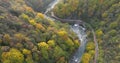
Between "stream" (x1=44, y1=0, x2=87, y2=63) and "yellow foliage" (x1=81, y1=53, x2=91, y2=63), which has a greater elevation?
"stream" (x1=44, y1=0, x2=87, y2=63)

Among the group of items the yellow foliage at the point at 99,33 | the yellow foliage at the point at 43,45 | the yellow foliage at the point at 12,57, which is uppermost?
the yellow foliage at the point at 99,33

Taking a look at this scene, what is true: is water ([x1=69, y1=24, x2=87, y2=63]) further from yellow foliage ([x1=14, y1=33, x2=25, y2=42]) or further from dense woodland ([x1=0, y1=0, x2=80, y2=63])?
yellow foliage ([x1=14, y1=33, x2=25, y2=42])

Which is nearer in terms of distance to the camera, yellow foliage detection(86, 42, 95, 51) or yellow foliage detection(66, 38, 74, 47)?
yellow foliage detection(66, 38, 74, 47)

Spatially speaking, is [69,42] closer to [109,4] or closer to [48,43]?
[48,43]

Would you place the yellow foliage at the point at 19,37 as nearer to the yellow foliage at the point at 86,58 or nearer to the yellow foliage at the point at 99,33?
the yellow foliage at the point at 86,58

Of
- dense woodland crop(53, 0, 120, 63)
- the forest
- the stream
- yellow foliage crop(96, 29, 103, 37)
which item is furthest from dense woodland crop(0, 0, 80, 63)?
dense woodland crop(53, 0, 120, 63)

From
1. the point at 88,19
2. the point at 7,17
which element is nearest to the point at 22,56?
the point at 7,17

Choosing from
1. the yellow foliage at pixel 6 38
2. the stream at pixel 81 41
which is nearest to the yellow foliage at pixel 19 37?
the yellow foliage at pixel 6 38

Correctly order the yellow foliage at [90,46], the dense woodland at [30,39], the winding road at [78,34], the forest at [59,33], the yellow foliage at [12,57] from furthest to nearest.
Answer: the yellow foliage at [90,46] < the winding road at [78,34] < the forest at [59,33] < the dense woodland at [30,39] < the yellow foliage at [12,57]
